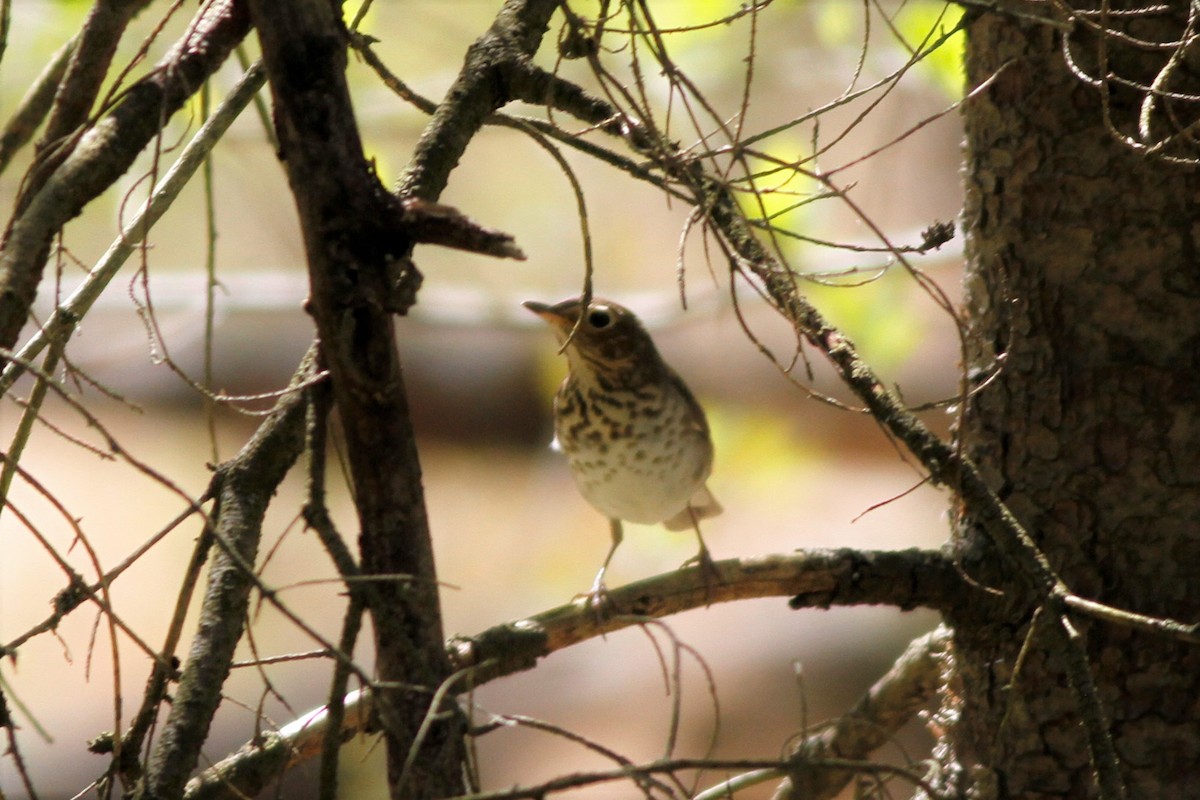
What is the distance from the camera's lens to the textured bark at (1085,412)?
1.57 metres

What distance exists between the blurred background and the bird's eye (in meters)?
1.14

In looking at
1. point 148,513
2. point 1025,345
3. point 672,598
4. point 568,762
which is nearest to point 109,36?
point 672,598

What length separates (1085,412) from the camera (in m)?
1.62

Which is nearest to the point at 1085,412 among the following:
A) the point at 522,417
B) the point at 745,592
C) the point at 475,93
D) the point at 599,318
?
the point at 745,592

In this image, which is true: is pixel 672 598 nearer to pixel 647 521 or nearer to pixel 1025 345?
pixel 1025 345

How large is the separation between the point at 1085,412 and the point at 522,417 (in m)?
4.98

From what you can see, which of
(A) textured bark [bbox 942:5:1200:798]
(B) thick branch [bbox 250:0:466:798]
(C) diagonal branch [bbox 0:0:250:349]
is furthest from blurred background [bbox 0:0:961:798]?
(B) thick branch [bbox 250:0:466:798]

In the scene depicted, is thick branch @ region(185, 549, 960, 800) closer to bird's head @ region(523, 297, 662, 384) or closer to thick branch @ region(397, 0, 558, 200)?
thick branch @ region(397, 0, 558, 200)

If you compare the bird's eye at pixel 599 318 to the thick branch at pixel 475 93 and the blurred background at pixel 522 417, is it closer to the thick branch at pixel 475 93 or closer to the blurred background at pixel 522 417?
the blurred background at pixel 522 417

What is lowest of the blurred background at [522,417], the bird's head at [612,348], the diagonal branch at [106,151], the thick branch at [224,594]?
the thick branch at [224,594]

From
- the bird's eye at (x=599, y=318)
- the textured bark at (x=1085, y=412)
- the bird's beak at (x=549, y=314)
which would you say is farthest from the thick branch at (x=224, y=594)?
the bird's eye at (x=599, y=318)

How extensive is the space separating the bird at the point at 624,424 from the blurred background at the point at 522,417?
96 cm

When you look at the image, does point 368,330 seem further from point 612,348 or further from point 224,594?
point 612,348

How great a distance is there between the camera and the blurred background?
448cm
